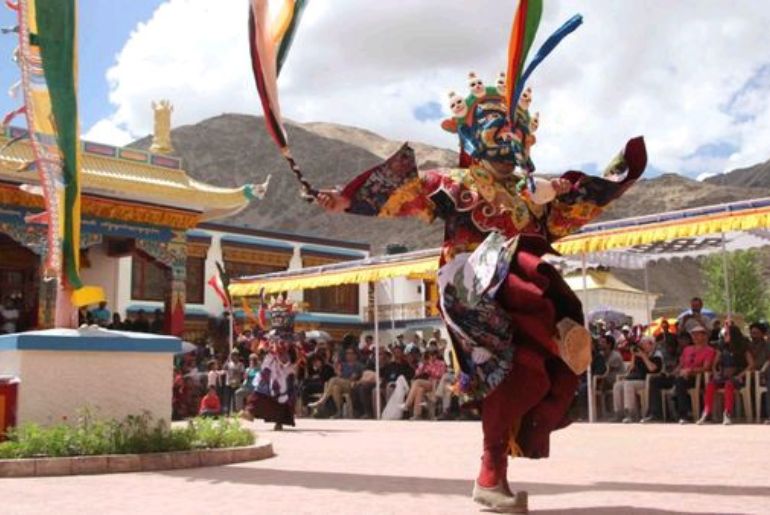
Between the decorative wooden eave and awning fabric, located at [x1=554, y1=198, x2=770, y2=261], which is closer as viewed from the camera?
awning fabric, located at [x1=554, y1=198, x2=770, y2=261]

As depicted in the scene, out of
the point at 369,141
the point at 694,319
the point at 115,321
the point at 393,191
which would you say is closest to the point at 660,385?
the point at 694,319

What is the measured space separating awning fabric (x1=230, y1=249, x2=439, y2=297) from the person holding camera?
10.6 ft

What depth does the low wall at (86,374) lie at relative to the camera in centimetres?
717

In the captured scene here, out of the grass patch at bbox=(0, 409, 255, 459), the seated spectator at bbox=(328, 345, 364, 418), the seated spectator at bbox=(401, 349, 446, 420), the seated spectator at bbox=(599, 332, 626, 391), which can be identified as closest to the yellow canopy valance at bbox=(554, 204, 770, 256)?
the seated spectator at bbox=(599, 332, 626, 391)

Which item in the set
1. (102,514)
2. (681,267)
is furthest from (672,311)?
(102,514)

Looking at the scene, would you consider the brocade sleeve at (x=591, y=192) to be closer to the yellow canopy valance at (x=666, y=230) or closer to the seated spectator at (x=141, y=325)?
the yellow canopy valance at (x=666, y=230)

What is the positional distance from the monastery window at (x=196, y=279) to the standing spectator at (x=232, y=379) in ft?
42.5

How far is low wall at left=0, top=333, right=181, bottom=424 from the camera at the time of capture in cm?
717

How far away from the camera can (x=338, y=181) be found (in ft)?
290

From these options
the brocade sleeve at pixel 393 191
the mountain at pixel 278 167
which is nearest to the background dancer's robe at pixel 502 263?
the brocade sleeve at pixel 393 191

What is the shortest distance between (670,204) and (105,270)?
177 ft

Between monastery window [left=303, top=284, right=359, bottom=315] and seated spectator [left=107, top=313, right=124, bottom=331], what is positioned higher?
monastery window [left=303, top=284, right=359, bottom=315]

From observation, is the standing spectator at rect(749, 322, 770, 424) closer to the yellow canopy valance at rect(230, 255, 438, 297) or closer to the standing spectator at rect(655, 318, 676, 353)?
the standing spectator at rect(655, 318, 676, 353)

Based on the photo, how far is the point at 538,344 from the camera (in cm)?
439
